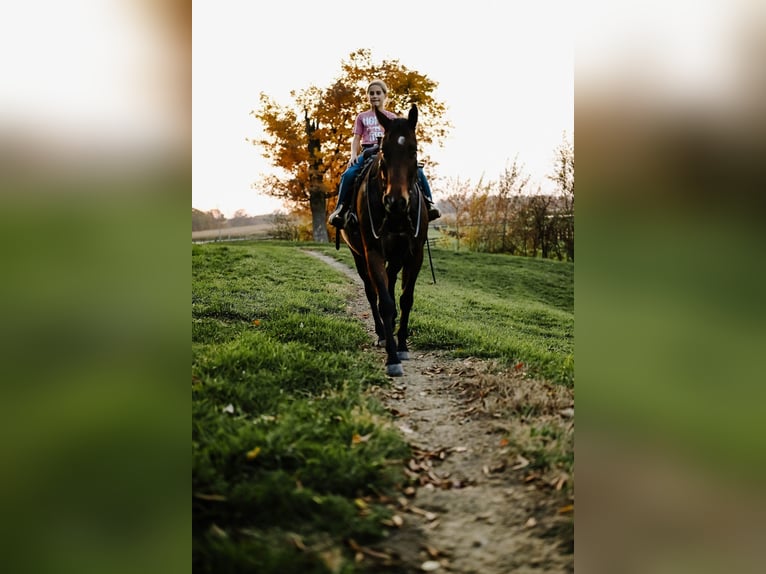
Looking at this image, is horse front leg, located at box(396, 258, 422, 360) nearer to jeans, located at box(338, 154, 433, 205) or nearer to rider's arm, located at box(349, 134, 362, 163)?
jeans, located at box(338, 154, 433, 205)

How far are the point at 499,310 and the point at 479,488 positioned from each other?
5.31m

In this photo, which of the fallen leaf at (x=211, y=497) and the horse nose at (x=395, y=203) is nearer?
the fallen leaf at (x=211, y=497)

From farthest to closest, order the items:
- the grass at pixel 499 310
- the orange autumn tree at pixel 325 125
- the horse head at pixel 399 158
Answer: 1. the orange autumn tree at pixel 325 125
2. the grass at pixel 499 310
3. the horse head at pixel 399 158

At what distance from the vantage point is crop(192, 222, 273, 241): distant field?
36.1 feet

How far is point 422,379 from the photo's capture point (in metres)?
4.41

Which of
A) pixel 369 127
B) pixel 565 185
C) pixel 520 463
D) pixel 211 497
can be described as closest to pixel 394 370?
pixel 520 463

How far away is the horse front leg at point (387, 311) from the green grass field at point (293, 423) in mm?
112

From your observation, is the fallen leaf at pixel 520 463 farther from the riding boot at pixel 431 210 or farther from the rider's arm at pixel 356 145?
the rider's arm at pixel 356 145

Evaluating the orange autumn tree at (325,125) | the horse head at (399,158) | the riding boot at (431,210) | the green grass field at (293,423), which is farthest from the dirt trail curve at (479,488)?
the orange autumn tree at (325,125)

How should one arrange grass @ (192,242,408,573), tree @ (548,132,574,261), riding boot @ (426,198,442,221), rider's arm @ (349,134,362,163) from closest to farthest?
grass @ (192,242,408,573) → riding boot @ (426,198,442,221) → rider's arm @ (349,134,362,163) → tree @ (548,132,574,261)

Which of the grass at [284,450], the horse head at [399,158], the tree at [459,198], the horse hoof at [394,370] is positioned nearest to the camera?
the grass at [284,450]

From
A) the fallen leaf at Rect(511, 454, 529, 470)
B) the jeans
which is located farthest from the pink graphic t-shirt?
the fallen leaf at Rect(511, 454, 529, 470)

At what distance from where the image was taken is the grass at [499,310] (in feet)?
15.9
